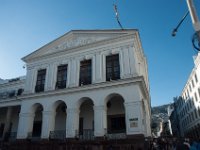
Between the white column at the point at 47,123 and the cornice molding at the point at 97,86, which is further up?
the cornice molding at the point at 97,86

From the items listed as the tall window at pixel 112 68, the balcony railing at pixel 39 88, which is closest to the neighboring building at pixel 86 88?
the tall window at pixel 112 68

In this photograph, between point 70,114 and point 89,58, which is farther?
point 89,58

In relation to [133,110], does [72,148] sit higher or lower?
lower

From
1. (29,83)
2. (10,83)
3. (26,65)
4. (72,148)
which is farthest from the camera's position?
(10,83)

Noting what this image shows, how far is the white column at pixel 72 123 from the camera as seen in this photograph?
658 inches

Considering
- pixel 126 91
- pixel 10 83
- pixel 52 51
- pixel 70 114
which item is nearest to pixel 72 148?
pixel 70 114

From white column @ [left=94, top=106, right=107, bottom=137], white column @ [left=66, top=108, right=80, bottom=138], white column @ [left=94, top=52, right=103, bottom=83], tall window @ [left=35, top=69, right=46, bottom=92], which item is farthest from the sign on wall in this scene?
tall window @ [left=35, top=69, right=46, bottom=92]

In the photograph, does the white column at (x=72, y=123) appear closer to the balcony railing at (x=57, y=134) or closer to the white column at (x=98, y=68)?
the balcony railing at (x=57, y=134)

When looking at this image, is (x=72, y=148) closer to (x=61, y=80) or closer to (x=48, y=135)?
(x=48, y=135)

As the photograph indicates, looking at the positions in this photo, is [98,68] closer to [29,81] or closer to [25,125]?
[29,81]

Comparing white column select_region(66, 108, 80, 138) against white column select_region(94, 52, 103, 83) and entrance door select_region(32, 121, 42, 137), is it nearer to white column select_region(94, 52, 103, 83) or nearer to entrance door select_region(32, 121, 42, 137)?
white column select_region(94, 52, 103, 83)

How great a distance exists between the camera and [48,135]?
17.8 metres

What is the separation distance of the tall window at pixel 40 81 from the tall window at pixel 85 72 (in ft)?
16.2

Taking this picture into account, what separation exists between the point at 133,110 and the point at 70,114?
6029 mm
